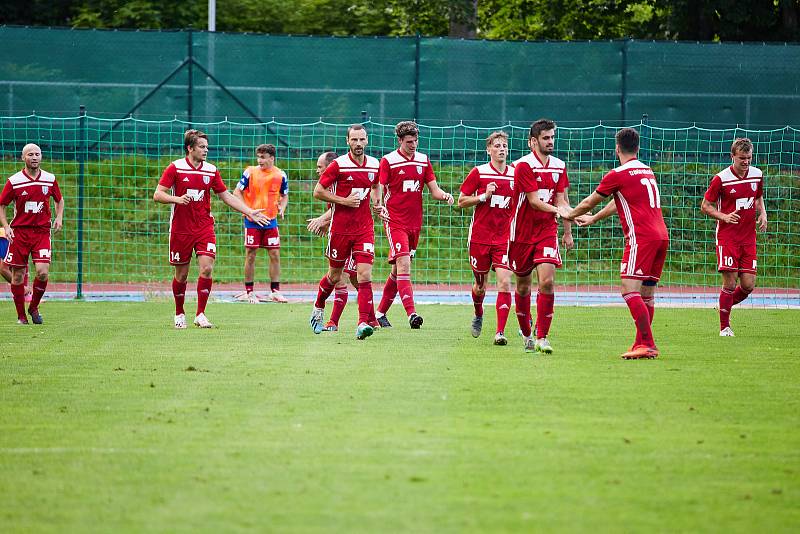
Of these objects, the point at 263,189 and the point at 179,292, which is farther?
the point at 263,189

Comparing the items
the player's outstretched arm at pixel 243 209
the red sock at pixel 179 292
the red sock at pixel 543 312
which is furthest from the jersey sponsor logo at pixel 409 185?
the red sock at pixel 179 292

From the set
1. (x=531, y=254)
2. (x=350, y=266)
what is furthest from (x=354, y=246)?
(x=531, y=254)

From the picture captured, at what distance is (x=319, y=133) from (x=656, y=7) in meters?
10.6

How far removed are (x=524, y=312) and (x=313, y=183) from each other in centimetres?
1143

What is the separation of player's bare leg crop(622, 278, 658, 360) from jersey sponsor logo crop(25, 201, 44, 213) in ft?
23.3

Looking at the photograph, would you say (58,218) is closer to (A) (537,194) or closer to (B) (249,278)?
(B) (249,278)

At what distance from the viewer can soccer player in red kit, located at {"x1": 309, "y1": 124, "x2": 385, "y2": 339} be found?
36.2ft

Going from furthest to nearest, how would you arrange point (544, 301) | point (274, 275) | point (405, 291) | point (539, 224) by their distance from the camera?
1. point (274, 275)
2. point (405, 291)
3. point (539, 224)
4. point (544, 301)

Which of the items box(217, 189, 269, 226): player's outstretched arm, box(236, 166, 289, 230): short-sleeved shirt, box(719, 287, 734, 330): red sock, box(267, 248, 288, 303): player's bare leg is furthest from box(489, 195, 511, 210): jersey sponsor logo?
box(236, 166, 289, 230): short-sleeved shirt

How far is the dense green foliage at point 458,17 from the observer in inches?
1053

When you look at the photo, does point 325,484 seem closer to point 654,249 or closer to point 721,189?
point 654,249

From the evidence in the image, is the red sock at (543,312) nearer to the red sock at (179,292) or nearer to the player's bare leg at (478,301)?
the player's bare leg at (478,301)

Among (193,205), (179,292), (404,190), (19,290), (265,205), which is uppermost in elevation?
(404,190)

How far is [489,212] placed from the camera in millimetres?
11453
